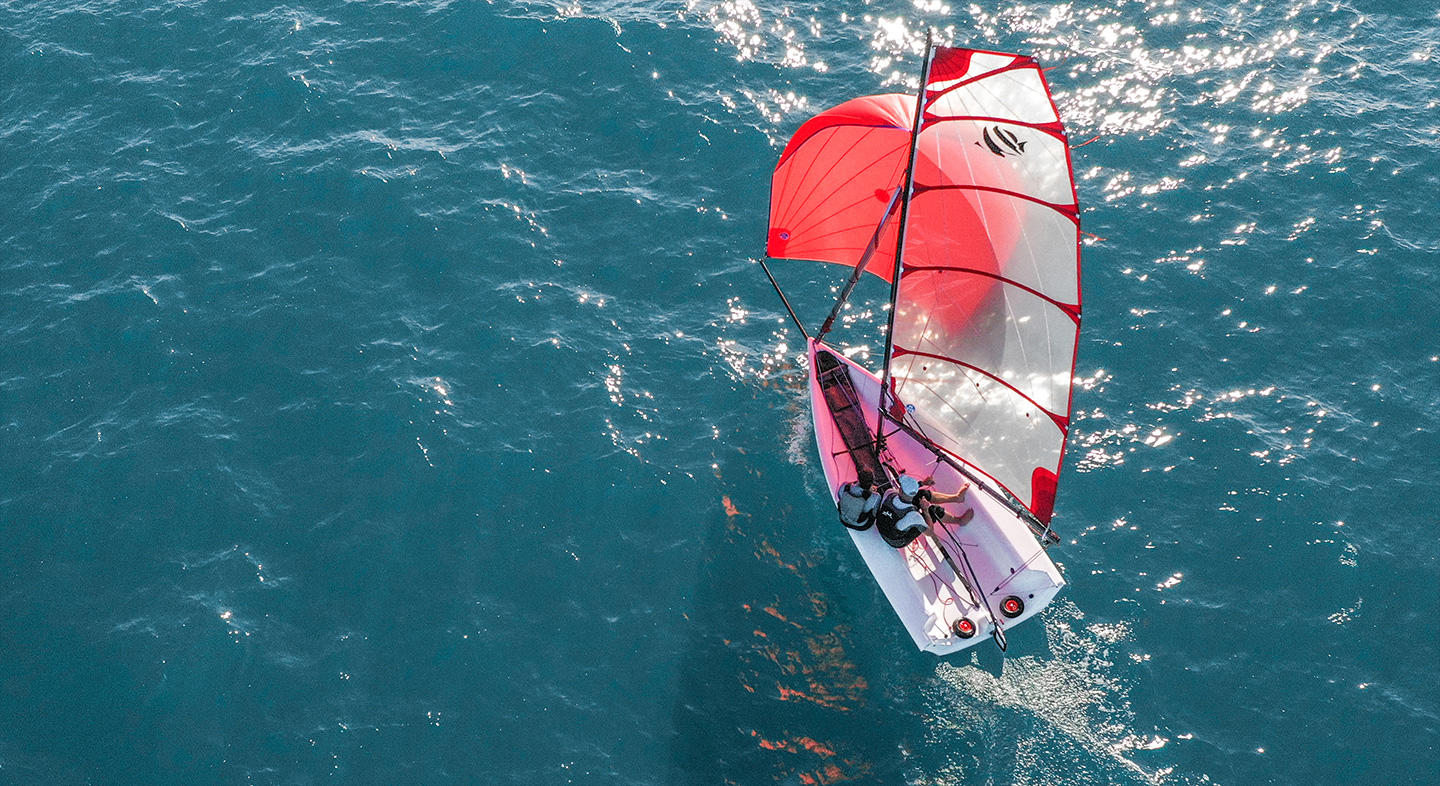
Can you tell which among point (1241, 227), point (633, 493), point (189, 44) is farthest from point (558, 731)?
point (189, 44)

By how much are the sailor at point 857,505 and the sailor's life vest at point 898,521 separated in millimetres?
319

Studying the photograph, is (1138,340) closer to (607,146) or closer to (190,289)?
(607,146)

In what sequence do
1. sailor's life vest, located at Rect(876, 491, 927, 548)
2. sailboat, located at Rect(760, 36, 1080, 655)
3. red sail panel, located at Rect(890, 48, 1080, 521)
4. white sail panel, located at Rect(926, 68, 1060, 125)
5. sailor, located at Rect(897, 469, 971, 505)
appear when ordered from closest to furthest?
white sail panel, located at Rect(926, 68, 1060, 125), red sail panel, located at Rect(890, 48, 1080, 521), sailboat, located at Rect(760, 36, 1080, 655), sailor's life vest, located at Rect(876, 491, 927, 548), sailor, located at Rect(897, 469, 971, 505)

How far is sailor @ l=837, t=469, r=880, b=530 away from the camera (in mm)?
32812

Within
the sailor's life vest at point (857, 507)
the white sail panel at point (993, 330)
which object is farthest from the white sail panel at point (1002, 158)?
the sailor's life vest at point (857, 507)

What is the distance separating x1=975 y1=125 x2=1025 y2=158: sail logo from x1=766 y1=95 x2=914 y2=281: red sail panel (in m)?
2.71

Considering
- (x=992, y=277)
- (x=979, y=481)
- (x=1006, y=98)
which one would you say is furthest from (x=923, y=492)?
(x=1006, y=98)

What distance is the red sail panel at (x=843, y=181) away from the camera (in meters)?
A: 31.5

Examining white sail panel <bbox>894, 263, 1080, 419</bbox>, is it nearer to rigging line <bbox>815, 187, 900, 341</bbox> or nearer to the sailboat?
the sailboat

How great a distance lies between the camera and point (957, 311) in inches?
1277

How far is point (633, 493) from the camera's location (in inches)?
1404

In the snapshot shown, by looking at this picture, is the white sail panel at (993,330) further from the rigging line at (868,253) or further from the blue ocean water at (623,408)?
the blue ocean water at (623,408)

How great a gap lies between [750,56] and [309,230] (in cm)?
2127

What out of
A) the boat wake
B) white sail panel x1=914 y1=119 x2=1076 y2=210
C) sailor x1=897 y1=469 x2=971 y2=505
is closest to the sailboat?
white sail panel x1=914 y1=119 x2=1076 y2=210
